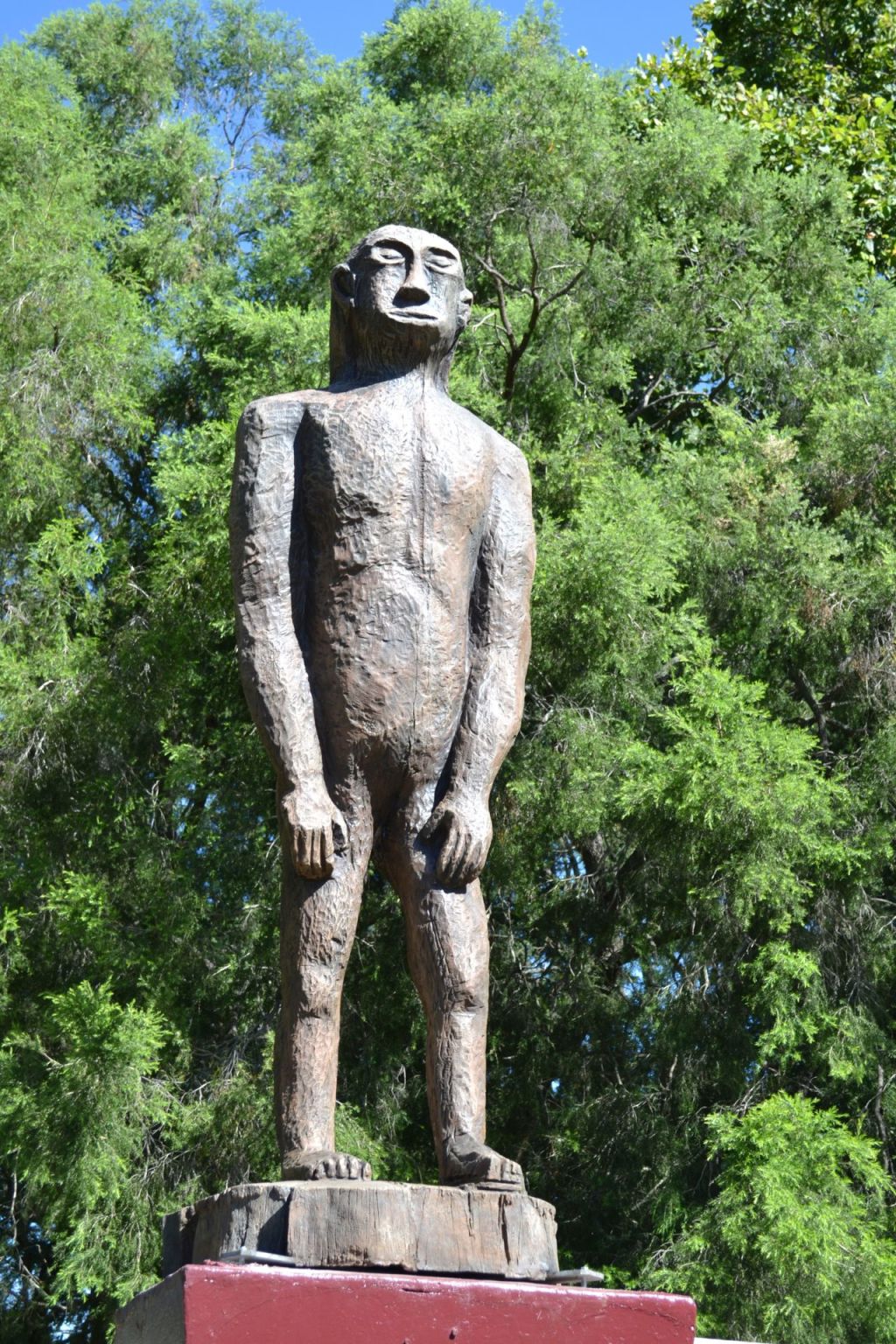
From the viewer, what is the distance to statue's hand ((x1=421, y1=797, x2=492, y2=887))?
476 cm

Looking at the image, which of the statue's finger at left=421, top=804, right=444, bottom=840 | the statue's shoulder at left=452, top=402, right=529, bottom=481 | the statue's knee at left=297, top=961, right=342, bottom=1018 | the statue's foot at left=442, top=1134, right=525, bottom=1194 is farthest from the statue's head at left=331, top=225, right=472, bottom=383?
the statue's foot at left=442, top=1134, right=525, bottom=1194

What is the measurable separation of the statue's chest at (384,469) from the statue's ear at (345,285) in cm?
39

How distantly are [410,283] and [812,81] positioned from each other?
12.4 m

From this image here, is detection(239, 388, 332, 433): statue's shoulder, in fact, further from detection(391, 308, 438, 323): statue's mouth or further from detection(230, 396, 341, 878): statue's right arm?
detection(391, 308, 438, 323): statue's mouth

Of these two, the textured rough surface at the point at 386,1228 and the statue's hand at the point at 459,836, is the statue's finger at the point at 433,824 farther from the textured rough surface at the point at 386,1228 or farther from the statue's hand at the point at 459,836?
the textured rough surface at the point at 386,1228

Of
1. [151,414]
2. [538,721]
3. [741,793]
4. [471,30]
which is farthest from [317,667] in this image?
[471,30]

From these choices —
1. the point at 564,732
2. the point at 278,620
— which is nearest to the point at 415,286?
the point at 278,620

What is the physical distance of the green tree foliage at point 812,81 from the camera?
15.0 m

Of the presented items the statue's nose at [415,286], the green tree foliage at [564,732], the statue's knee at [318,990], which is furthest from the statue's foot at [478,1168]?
the green tree foliage at [564,732]

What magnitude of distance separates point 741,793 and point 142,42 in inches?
415

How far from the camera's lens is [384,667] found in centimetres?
482

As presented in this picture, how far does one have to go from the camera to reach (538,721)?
1154 centimetres

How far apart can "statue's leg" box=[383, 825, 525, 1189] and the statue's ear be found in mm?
1566

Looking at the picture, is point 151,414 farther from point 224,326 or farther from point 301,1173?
point 301,1173
